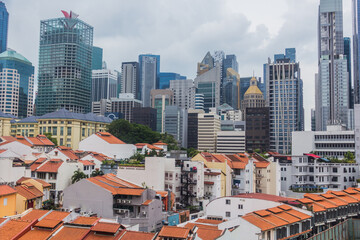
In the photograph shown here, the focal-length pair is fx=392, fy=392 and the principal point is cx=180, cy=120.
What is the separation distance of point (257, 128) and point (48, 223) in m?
149

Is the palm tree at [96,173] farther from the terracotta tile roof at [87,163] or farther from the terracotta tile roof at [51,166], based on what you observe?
the terracotta tile roof at [51,166]

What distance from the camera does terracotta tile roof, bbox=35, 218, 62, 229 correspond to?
36056 millimetres

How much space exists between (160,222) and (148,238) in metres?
18.3

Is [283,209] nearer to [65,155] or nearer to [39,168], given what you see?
[39,168]

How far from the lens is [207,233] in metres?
38.8

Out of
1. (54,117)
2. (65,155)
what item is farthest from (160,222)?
(54,117)

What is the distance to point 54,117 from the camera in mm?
130250

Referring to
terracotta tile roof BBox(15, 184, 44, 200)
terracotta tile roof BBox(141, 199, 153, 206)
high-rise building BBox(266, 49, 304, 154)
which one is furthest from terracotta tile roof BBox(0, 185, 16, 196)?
high-rise building BBox(266, 49, 304, 154)

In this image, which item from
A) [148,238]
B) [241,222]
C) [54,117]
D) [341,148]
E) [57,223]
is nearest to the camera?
[148,238]

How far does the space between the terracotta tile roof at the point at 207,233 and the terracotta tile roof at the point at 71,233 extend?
34.9ft

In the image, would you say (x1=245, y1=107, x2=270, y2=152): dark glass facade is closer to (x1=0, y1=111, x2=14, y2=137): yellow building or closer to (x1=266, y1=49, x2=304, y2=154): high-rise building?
(x1=266, y1=49, x2=304, y2=154): high-rise building

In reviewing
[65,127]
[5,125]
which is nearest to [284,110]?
[65,127]

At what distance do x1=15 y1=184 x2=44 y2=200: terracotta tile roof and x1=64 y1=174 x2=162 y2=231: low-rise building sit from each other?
507cm

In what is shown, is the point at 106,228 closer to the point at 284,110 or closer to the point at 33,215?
the point at 33,215
